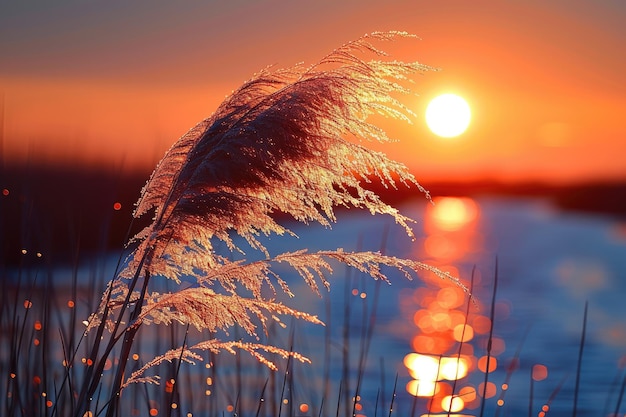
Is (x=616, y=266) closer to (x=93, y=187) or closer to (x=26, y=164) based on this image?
(x=93, y=187)

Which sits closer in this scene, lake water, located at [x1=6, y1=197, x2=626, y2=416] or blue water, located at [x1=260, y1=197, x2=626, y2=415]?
lake water, located at [x1=6, y1=197, x2=626, y2=416]

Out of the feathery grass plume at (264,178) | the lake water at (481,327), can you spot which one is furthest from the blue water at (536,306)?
the feathery grass plume at (264,178)

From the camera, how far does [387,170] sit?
7.97 ft

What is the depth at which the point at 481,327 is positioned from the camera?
505 inches

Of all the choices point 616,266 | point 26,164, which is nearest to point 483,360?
point 26,164

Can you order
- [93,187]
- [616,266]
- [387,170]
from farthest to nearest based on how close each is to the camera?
1. [616,266]
2. [93,187]
3. [387,170]

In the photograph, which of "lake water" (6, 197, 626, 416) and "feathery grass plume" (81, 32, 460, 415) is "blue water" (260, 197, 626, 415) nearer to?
"lake water" (6, 197, 626, 416)

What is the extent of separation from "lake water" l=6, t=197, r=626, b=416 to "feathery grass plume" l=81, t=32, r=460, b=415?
21 centimetres

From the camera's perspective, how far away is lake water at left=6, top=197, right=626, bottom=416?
311 inches

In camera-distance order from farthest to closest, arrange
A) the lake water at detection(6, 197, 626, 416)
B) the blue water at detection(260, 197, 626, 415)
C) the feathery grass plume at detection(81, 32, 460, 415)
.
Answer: the blue water at detection(260, 197, 626, 415) < the lake water at detection(6, 197, 626, 416) < the feathery grass plume at detection(81, 32, 460, 415)

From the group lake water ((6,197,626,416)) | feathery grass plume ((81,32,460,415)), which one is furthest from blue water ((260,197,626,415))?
feathery grass plume ((81,32,460,415))

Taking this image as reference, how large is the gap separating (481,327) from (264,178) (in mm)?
10913

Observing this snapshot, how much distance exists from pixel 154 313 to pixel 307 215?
0.56 metres

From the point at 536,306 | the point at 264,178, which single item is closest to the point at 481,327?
the point at 536,306
